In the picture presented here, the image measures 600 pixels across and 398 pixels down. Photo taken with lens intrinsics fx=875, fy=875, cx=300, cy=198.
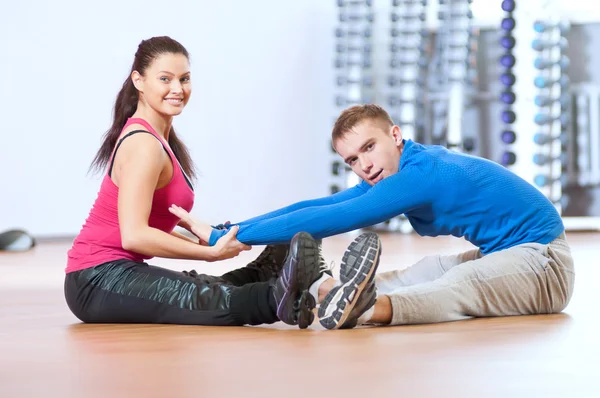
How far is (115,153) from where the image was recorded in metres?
2.47

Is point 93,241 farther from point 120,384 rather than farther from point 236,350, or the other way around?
point 120,384

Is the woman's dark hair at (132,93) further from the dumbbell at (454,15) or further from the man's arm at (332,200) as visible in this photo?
the dumbbell at (454,15)

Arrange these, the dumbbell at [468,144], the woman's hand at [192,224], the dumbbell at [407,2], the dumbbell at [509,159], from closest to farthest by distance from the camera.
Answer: the woman's hand at [192,224]
the dumbbell at [509,159]
the dumbbell at [468,144]
the dumbbell at [407,2]

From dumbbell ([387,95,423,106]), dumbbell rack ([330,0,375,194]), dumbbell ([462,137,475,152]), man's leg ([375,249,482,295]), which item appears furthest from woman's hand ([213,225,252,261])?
dumbbell ([387,95,423,106])

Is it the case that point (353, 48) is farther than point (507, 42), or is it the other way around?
point (353, 48)

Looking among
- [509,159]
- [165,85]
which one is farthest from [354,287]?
[509,159]

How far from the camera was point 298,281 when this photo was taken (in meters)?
2.17

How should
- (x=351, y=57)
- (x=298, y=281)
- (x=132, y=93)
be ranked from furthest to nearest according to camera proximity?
1. (x=351, y=57)
2. (x=132, y=93)
3. (x=298, y=281)

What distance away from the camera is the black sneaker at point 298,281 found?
2.15 meters

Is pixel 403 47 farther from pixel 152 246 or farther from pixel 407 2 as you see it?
pixel 152 246

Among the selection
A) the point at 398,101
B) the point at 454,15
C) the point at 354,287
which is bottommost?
the point at 354,287

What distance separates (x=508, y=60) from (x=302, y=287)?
216 inches

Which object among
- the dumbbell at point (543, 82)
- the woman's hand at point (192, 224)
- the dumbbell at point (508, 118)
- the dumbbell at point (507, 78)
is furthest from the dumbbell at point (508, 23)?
the woman's hand at point (192, 224)

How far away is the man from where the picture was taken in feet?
7.81
